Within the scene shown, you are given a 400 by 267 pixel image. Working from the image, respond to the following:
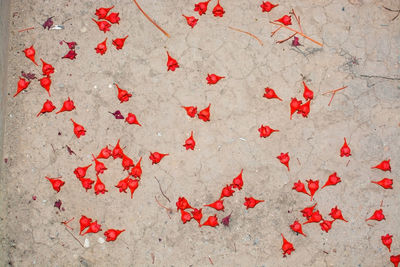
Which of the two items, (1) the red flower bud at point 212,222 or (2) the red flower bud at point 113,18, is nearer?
(1) the red flower bud at point 212,222

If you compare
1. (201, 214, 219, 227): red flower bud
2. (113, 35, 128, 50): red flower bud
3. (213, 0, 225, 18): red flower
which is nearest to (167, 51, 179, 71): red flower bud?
(113, 35, 128, 50): red flower bud

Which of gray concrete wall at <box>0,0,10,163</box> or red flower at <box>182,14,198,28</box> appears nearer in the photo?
gray concrete wall at <box>0,0,10,163</box>

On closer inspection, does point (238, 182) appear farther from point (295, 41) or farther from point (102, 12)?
point (102, 12)

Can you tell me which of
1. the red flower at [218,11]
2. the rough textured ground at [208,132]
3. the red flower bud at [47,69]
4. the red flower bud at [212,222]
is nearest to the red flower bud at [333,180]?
the rough textured ground at [208,132]

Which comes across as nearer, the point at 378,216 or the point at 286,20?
the point at 378,216

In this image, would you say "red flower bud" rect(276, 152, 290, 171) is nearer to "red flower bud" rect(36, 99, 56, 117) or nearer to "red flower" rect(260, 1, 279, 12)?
"red flower" rect(260, 1, 279, 12)

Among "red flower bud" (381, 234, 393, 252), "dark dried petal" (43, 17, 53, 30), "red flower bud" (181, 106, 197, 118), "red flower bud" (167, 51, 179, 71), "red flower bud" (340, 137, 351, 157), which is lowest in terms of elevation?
"red flower bud" (381, 234, 393, 252)

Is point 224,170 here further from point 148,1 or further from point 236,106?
point 148,1

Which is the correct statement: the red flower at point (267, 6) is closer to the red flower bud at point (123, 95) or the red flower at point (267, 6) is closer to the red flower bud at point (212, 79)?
the red flower bud at point (212, 79)

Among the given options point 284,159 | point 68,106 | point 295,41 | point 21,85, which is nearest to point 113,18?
point 68,106
